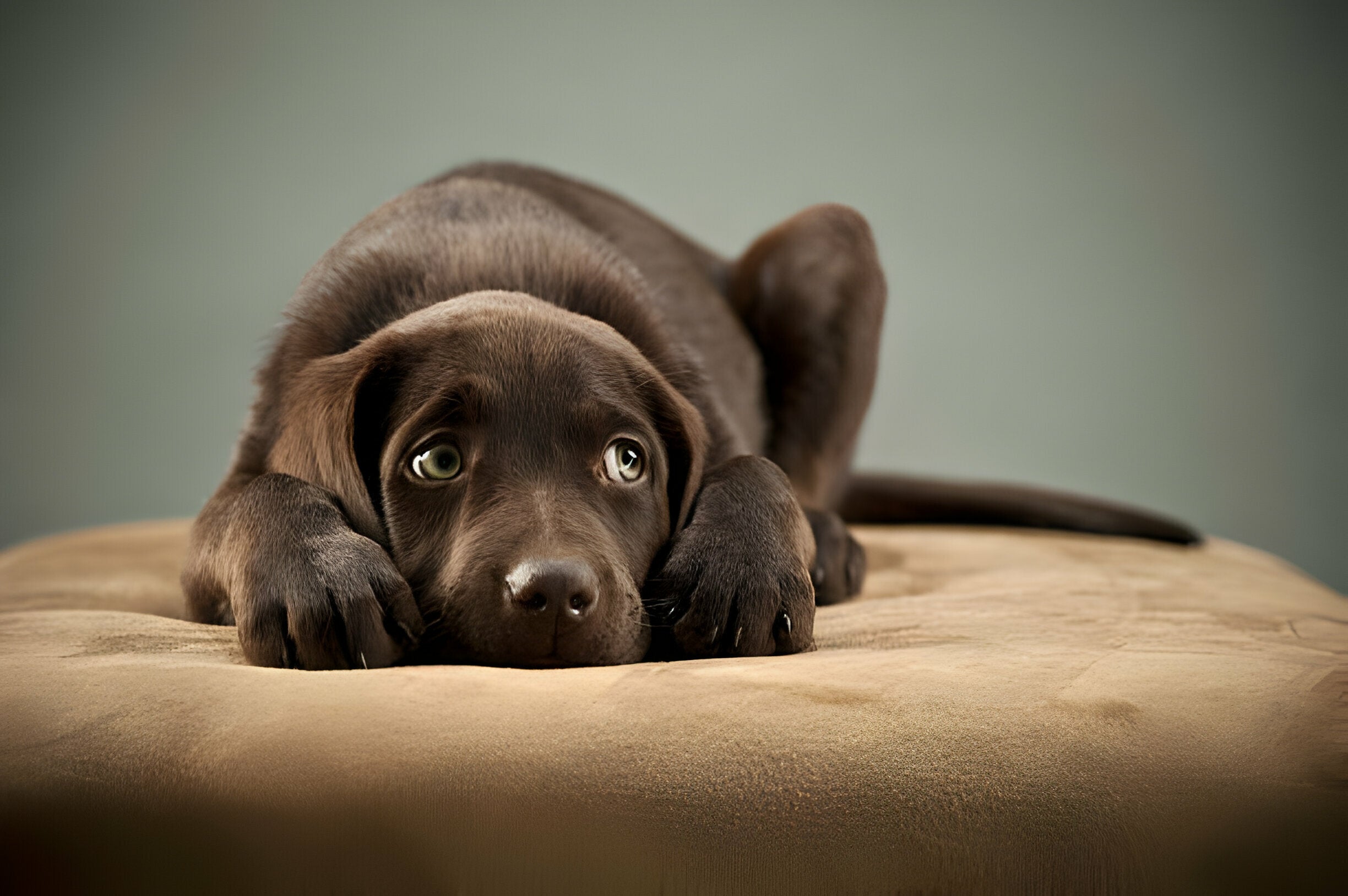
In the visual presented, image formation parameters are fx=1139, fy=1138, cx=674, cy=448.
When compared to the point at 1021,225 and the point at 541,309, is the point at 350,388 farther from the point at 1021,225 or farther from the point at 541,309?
the point at 1021,225

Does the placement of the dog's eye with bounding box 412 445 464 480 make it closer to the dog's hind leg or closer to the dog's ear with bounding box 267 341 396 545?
the dog's ear with bounding box 267 341 396 545

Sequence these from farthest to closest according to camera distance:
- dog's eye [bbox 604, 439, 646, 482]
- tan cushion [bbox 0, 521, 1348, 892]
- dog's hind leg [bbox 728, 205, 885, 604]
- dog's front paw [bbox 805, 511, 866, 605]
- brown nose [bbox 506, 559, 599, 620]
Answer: dog's hind leg [bbox 728, 205, 885, 604] → dog's front paw [bbox 805, 511, 866, 605] → dog's eye [bbox 604, 439, 646, 482] → brown nose [bbox 506, 559, 599, 620] → tan cushion [bbox 0, 521, 1348, 892]

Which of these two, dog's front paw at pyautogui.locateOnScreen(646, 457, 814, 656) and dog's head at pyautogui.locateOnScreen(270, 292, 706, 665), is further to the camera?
dog's front paw at pyautogui.locateOnScreen(646, 457, 814, 656)

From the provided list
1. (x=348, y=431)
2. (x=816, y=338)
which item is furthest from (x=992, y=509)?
(x=348, y=431)

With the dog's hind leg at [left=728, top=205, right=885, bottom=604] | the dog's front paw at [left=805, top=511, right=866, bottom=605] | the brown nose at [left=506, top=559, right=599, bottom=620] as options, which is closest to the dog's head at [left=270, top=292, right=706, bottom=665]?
the brown nose at [left=506, top=559, right=599, bottom=620]

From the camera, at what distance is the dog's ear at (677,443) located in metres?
2.27

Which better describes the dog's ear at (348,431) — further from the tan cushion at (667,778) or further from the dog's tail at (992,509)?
the dog's tail at (992,509)

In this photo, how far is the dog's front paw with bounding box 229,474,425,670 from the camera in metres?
1.78

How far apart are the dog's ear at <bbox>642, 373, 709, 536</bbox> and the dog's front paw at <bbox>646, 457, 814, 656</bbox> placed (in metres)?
0.06

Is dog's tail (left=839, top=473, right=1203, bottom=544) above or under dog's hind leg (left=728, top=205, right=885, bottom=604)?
under

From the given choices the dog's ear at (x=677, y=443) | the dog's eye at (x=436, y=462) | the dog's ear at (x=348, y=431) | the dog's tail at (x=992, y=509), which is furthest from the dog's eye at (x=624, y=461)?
the dog's tail at (x=992, y=509)

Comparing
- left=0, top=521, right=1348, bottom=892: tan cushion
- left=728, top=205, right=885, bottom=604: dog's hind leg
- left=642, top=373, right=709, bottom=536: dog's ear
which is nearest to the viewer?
left=0, top=521, right=1348, bottom=892: tan cushion

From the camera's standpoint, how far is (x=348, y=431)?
206 cm

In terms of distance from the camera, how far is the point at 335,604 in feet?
5.89
